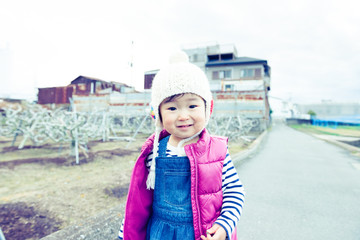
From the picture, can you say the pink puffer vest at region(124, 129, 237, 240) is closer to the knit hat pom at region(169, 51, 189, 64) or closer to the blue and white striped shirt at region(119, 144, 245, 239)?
the blue and white striped shirt at region(119, 144, 245, 239)

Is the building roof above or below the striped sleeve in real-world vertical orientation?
above

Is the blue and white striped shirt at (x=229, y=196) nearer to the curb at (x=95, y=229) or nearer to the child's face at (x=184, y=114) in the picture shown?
the child's face at (x=184, y=114)

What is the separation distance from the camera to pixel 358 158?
6.70m

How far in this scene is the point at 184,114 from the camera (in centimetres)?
128

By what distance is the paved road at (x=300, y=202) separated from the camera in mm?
2354

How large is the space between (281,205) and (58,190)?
3594 millimetres

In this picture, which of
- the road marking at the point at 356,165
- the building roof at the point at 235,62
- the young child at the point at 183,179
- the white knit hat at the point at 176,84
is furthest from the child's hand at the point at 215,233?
the building roof at the point at 235,62

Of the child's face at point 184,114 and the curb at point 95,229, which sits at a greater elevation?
the child's face at point 184,114

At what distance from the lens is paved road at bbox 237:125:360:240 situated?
2.35 metres

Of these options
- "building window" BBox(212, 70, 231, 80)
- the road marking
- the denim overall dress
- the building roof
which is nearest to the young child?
the denim overall dress

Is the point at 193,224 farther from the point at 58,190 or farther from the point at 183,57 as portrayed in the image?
the point at 58,190

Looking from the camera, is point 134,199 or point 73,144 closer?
point 134,199

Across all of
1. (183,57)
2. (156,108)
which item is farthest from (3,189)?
(183,57)

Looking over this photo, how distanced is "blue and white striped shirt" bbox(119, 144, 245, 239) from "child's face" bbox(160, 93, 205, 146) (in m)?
0.16
